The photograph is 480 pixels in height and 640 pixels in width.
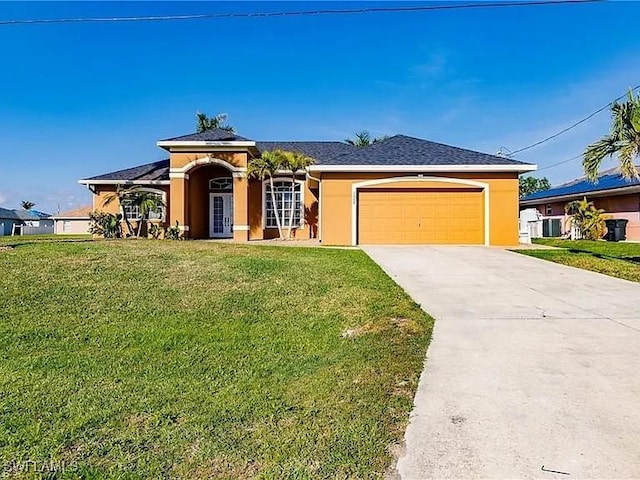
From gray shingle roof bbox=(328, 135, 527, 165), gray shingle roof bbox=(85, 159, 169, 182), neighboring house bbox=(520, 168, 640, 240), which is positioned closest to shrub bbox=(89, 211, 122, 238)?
gray shingle roof bbox=(85, 159, 169, 182)

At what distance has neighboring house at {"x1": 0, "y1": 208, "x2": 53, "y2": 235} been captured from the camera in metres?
41.7

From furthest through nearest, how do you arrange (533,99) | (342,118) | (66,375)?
(342,118) → (533,99) → (66,375)

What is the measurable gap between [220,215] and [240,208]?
3484mm

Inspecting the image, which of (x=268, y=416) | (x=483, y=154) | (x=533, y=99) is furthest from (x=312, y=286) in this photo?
(x=533, y=99)

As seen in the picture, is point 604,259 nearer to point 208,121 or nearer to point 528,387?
point 528,387

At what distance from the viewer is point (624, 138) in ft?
38.1

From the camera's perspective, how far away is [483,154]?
723 inches

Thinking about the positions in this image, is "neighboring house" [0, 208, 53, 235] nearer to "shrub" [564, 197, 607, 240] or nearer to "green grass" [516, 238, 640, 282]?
"green grass" [516, 238, 640, 282]

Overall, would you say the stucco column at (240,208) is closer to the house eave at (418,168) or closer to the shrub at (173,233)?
the shrub at (173,233)

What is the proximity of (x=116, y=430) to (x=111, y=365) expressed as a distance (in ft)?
5.36

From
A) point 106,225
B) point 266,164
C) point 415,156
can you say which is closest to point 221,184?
point 266,164

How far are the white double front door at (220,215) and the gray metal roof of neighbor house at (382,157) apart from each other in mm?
2506

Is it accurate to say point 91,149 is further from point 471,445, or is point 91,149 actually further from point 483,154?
point 471,445

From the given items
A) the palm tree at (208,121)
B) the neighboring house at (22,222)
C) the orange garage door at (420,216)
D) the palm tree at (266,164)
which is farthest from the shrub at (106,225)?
Answer: the neighboring house at (22,222)
